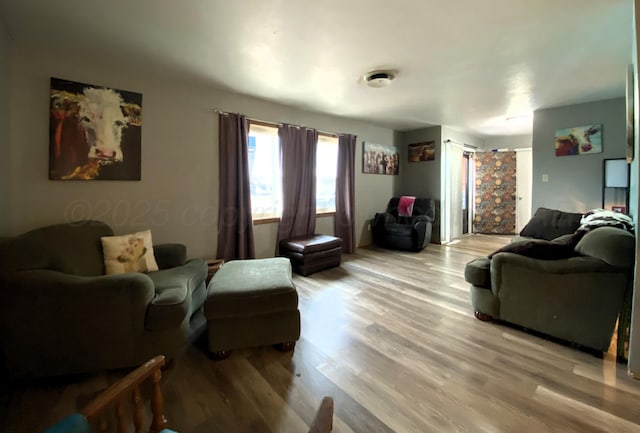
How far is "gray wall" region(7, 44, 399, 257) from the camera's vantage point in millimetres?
2254

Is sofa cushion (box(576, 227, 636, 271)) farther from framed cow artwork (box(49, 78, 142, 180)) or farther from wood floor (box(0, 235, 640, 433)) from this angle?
framed cow artwork (box(49, 78, 142, 180))

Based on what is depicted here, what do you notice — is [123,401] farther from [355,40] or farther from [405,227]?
[405,227]

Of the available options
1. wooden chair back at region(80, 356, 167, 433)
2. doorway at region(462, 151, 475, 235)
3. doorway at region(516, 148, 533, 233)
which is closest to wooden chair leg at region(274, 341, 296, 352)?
wooden chair back at region(80, 356, 167, 433)

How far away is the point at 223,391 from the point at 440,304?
208cm

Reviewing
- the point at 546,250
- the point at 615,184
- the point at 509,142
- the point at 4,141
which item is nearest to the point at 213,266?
the point at 4,141

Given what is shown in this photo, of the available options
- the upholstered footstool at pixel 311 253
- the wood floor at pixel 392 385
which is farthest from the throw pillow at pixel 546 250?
the upholstered footstool at pixel 311 253

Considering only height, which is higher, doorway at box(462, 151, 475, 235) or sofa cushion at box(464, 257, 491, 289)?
doorway at box(462, 151, 475, 235)

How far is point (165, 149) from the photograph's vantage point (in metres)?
2.93

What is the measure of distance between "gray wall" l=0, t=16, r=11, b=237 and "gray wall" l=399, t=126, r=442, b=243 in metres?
5.67

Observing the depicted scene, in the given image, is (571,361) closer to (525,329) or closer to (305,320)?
(525,329)

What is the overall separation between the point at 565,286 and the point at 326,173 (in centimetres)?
336

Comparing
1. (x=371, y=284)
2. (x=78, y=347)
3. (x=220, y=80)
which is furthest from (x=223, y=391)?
(x=220, y=80)

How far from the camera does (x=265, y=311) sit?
1.83m

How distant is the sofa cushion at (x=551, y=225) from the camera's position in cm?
329
